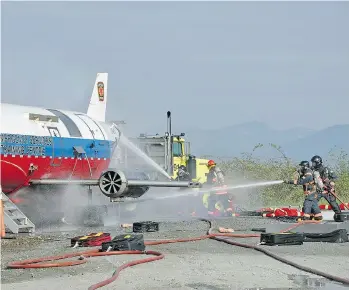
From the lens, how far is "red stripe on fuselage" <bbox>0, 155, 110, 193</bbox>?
64.2ft

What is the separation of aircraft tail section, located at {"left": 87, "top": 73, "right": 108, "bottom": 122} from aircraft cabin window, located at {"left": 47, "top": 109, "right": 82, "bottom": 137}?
208 inches

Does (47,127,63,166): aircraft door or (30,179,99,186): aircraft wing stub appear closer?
(30,179,99,186): aircraft wing stub

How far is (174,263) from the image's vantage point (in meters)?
12.9

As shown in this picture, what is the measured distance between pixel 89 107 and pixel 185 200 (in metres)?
5.40

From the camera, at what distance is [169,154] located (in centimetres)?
2806

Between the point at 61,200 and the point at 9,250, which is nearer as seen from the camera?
the point at 9,250

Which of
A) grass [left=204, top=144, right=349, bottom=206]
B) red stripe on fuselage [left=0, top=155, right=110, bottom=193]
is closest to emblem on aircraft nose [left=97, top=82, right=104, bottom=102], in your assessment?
red stripe on fuselage [left=0, top=155, right=110, bottom=193]

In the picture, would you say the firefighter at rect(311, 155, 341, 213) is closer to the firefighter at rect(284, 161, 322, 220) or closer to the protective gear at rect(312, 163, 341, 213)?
the protective gear at rect(312, 163, 341, 213)

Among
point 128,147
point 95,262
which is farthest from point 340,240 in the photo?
point 128,147

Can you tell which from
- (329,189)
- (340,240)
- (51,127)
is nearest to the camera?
(340,240)

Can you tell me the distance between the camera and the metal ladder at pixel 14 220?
18203mm

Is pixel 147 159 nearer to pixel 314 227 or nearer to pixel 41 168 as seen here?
pixel 41 168

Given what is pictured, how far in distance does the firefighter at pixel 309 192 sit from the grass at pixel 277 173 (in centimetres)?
1287

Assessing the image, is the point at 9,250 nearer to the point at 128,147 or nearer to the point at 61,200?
the point at 61,200
